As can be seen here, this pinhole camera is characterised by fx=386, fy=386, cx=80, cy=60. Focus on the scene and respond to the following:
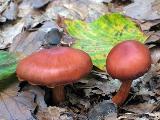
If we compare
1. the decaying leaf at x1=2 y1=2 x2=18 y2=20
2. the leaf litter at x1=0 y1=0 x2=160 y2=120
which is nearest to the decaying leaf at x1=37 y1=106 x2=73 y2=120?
the leaf litter at x1=0 y1=0 x2=160 y2=120

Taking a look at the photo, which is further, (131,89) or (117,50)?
(131,89)

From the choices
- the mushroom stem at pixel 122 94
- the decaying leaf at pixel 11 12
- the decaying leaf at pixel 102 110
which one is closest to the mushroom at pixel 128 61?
the mushroom stem at pixel 122 94

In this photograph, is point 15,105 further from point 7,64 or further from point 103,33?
point 103,33

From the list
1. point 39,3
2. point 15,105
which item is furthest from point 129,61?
point 39,3

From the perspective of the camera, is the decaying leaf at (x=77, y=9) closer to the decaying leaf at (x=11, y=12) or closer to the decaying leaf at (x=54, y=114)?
the decaying leaf at (x=11, y=12)

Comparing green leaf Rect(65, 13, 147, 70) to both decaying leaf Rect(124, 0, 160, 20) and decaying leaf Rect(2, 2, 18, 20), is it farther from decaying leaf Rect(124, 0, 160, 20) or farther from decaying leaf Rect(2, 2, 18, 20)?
decaying leaf Rect(2, 2, 18, 20)

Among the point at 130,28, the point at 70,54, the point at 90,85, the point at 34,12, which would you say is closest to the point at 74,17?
the point at 34,12

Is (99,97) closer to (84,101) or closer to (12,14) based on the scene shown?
(84,101)
